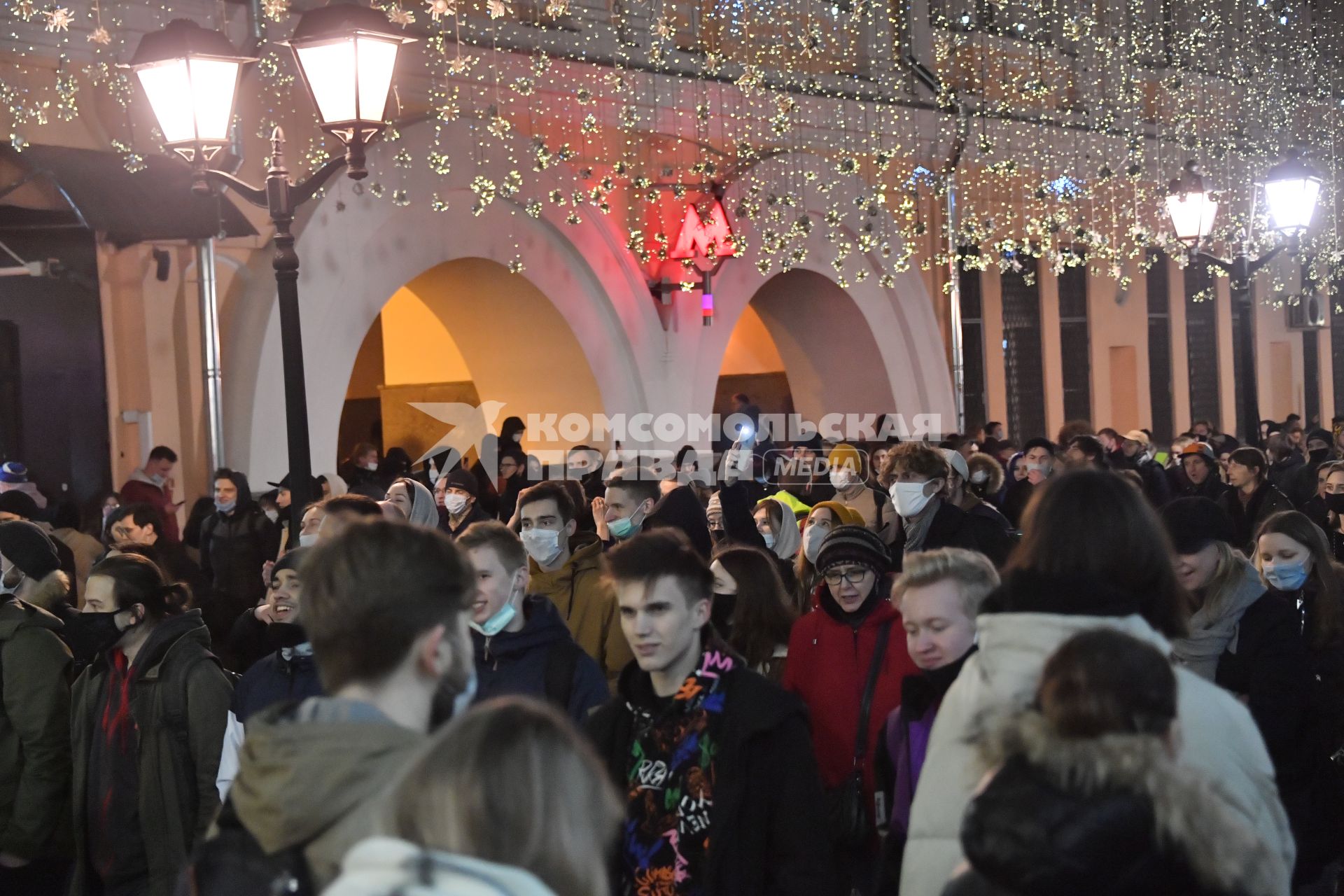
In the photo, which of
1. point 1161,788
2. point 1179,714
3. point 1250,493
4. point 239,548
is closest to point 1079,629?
point 1179,714

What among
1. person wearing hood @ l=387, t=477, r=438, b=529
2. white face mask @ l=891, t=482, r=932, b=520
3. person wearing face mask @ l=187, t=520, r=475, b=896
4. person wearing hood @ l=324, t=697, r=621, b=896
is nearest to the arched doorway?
person wearing hood @ l=387, t=477, r=438, b=529

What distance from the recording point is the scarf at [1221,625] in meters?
5.59

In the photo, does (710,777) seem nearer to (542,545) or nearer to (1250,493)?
(542,545)

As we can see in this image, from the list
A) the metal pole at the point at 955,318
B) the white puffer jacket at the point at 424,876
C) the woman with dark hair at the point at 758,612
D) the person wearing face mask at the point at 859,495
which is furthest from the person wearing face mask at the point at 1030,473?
the white puffer jacket at the point at 424,876

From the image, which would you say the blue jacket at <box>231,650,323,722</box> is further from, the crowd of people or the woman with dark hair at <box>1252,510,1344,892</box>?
the woman with dark hair at <box>1252,510,1344,892</box>

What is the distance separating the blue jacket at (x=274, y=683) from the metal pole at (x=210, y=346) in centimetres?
854

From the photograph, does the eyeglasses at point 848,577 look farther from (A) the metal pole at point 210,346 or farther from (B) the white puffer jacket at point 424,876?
(A) the metal pole at point 210,346

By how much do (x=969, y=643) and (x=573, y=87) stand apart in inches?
536

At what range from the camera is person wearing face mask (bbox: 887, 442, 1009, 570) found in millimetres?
8258

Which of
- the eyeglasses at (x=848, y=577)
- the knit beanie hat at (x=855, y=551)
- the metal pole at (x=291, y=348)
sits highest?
the metal pole at (x=291, y=348)

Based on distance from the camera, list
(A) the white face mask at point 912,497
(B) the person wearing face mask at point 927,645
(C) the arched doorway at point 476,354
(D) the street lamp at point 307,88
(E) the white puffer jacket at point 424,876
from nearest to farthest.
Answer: (E) the white puffer jacket at point 424,876 < (B) the person wearing face mask at point 927,645 < (D) the street lamp at point 307,88 < (A) the white face mask at point 912,497 < (C) the arched doorway at point 476,354

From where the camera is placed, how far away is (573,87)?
1727 centimetres

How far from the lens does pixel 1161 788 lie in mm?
2820

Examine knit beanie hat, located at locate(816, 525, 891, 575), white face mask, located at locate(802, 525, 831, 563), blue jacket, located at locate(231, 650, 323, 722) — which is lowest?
blue jacket, located at locate(231, 650, 323, 722)
